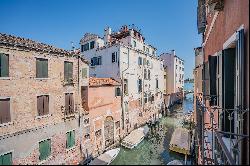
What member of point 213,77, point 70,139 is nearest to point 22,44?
point 70,139

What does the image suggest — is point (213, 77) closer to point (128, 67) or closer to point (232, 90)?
point (232, 90)

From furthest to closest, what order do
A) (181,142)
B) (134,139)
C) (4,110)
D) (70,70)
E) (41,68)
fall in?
(134,139), (181,142), (70,70), (41,68), (4,110)

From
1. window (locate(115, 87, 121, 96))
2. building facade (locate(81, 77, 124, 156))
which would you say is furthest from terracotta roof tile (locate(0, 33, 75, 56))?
window (locate(115, 87, 121, 96))

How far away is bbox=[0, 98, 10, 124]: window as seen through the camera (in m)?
13.1

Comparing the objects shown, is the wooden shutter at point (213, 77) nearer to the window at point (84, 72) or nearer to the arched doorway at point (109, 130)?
the window at point (84, 72)

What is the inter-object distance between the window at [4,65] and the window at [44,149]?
5880mm

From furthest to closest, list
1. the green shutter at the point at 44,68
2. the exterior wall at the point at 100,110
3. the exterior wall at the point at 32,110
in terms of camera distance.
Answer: the exterior wall at the point at 100,110 < the green shutter at the point at 44,68 < the exterior wall at the point at 32,110

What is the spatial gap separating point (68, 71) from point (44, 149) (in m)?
6.72

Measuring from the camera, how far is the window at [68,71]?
701 inches

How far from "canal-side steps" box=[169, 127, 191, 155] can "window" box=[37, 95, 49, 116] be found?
14.4 m

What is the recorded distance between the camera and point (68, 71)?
59.3ft

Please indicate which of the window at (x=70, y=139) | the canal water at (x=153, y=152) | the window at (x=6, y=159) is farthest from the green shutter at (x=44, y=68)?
the canal water at (x=153, y=152)

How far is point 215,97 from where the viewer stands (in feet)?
22.8

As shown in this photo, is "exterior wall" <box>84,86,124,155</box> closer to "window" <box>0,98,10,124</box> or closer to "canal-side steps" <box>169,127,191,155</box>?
"canal-side steps" <box>169,127,191,155</box>
